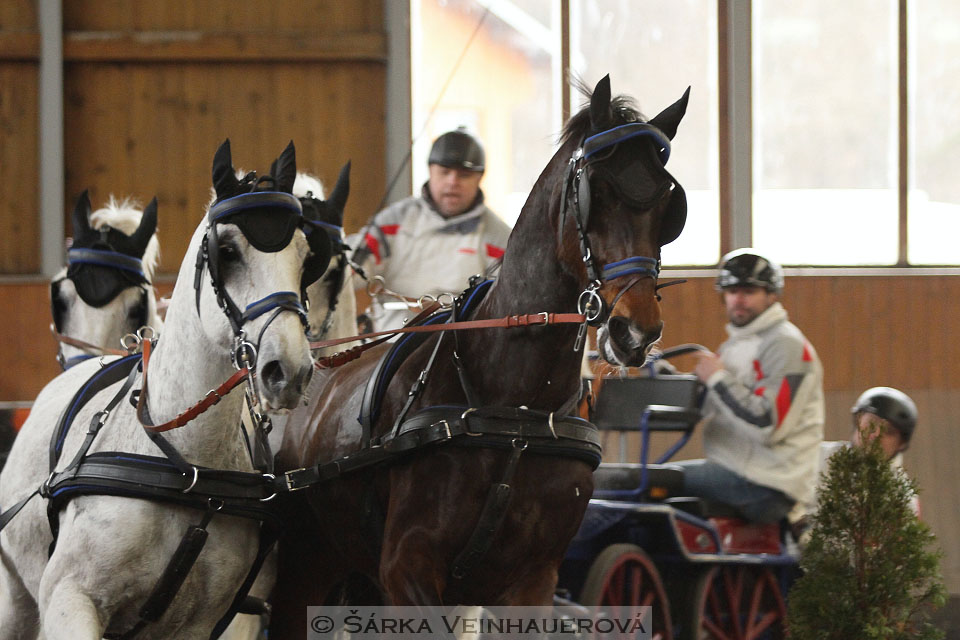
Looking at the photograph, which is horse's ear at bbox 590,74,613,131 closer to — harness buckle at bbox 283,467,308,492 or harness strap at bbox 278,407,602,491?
harness strap at bbox 278,407,602,491

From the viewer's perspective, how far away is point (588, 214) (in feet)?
8.79

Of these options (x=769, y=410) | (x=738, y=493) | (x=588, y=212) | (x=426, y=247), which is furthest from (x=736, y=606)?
(x=588, y=212)

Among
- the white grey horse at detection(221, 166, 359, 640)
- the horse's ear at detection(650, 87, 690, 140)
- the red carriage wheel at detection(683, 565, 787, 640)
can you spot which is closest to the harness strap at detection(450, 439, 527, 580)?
the horse's ear at detection(650, 87, 690, 140)

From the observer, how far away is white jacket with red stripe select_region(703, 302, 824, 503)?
4.87 m

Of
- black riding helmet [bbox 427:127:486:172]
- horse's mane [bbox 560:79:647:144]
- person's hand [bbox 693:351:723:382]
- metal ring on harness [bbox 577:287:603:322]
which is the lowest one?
person's hand [bbox 693:351:723:382]

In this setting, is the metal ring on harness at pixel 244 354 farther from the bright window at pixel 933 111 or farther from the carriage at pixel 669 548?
the bright window at pixel 933 111

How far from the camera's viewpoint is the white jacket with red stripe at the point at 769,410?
4.87 metres

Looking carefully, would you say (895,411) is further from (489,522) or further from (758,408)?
(489,522)

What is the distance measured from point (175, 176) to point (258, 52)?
109 centimetres

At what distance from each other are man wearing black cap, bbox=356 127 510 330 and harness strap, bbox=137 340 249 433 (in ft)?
4.93

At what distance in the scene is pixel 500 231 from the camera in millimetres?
4430

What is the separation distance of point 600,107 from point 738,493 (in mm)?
2602

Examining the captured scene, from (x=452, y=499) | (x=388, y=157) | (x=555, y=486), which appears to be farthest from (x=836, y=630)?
(x=388, y=157)

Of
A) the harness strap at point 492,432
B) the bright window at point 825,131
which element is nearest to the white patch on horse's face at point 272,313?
the harness strap at point 492,432
